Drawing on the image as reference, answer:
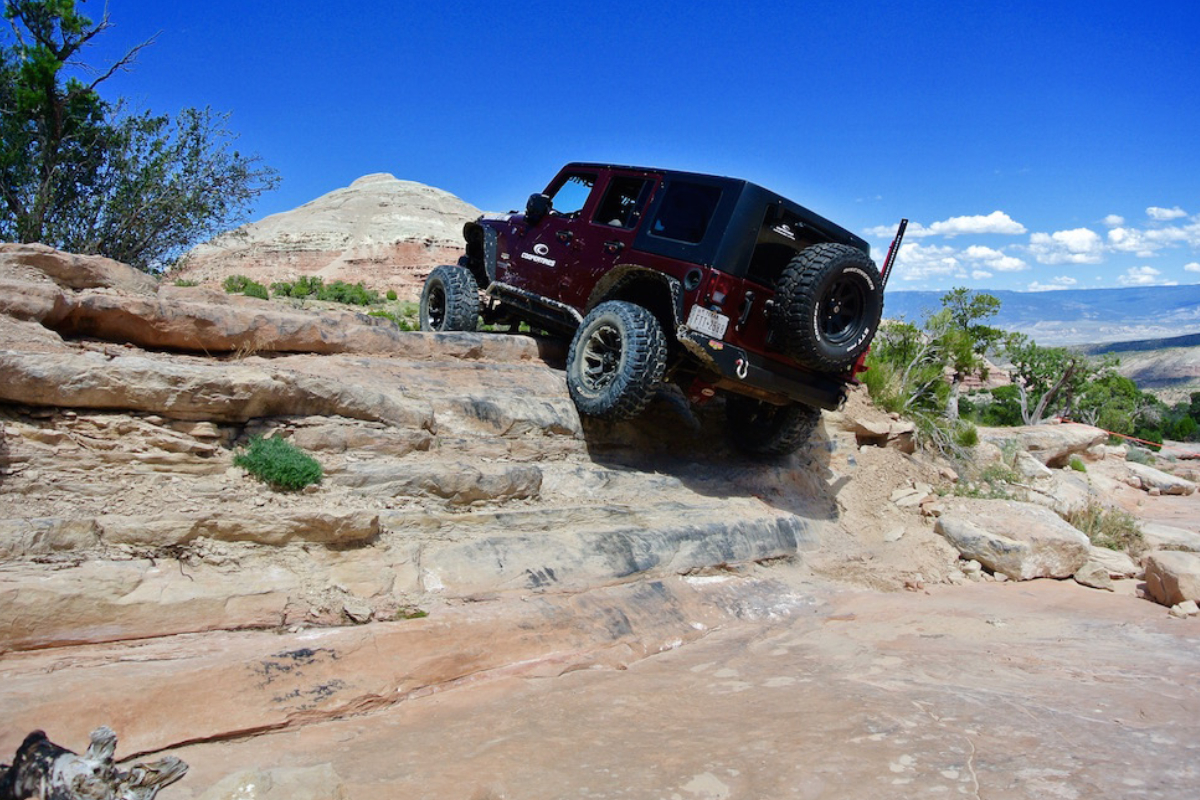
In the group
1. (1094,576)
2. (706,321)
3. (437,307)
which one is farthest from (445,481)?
(1094,576)

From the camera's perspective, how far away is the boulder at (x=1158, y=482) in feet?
50.2

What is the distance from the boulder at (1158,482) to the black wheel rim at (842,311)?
11.0 metres

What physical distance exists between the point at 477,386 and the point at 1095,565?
5.77 meters

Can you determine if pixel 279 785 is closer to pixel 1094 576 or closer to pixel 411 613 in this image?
pixel 411 613

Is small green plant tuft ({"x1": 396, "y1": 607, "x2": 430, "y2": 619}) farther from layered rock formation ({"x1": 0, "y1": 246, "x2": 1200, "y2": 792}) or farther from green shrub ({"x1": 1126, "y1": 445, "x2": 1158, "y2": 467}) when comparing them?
green shrub ({"x1": 1126, "y1": 445, "x2": 1158, "y2": 467})

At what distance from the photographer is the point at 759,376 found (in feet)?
23.1

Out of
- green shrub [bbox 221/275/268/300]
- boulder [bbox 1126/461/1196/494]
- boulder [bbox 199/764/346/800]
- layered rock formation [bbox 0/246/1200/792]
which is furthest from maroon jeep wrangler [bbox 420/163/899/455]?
green shrub [bbox 221/275/268/300]

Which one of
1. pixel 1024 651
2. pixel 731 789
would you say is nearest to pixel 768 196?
pixel 1024 651

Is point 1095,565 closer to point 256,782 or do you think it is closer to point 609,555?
point 609,555

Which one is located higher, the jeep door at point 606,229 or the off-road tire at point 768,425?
the jeep door at point 606,229

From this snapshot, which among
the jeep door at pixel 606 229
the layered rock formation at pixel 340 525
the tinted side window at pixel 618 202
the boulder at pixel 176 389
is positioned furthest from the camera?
the tinted side window at pixel 618 202

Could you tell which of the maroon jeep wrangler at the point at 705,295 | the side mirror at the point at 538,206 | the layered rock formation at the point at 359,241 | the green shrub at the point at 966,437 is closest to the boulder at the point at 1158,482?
the green shrub at the point at 966,437

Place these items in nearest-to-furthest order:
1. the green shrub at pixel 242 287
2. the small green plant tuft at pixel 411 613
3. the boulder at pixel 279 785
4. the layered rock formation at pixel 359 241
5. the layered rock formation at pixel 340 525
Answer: the boulder at pixel 279 785, the layered rock formation at pixel 340 525, the small green plant tuft at pixel 411 613, the green shrub at pixel 242 287, the layered rock formation at pixel 359 241

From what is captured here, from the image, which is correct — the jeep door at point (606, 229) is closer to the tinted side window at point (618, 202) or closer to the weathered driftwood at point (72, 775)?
the tinted side window at point (618, 202)
